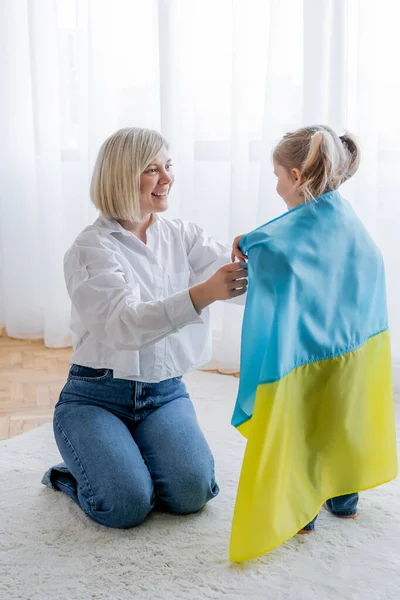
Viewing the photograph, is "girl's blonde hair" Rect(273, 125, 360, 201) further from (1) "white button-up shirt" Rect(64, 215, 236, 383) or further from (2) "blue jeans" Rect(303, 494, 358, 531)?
(2) "blue jeans" Rect(303, 494, 358, 531)

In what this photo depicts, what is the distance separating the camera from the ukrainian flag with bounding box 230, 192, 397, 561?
1.37 metres

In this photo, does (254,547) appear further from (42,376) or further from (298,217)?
(42,376)

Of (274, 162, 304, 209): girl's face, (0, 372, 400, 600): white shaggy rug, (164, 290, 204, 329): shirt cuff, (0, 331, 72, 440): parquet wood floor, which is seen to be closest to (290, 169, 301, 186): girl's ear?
(274, 162, 304, 209): girl's face

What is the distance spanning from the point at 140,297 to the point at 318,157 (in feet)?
1.68

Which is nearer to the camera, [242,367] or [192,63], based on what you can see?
[242,367]

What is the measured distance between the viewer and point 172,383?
69.7 inches

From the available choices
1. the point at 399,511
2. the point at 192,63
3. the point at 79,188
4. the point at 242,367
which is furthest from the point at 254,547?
the point at 79,188

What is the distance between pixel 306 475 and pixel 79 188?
1.95 meters

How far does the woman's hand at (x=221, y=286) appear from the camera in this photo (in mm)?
1460

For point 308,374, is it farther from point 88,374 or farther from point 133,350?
point 88,374

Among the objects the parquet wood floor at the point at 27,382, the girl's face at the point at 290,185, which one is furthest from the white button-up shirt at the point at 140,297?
the parquet wood floor at the point at 27,382

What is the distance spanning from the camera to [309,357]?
4.72 ft

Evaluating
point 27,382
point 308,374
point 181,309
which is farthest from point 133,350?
point 27,382

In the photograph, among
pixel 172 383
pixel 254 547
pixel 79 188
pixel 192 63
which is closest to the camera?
pixel 254 547
